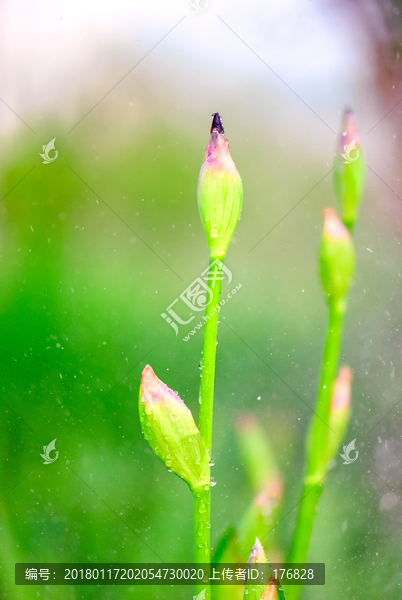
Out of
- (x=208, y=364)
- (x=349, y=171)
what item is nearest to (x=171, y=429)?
(x=208, y=364)

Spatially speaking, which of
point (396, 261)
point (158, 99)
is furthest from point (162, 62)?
point (396, 261)

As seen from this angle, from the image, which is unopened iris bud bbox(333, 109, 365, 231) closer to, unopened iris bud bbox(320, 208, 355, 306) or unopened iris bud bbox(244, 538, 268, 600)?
unopened iris bud bbox(320, 208, 355, 306)

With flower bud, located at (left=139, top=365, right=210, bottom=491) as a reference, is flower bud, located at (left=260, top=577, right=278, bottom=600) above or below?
below
